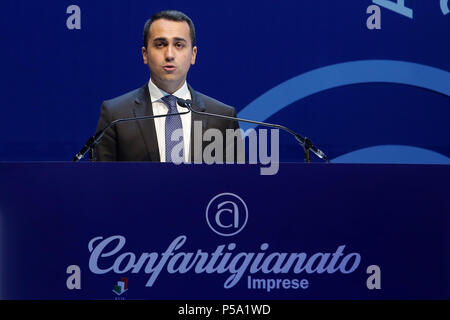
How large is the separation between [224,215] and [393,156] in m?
2.65

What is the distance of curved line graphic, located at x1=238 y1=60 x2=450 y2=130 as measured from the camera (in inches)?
182

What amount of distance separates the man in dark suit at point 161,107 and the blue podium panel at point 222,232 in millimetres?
1253

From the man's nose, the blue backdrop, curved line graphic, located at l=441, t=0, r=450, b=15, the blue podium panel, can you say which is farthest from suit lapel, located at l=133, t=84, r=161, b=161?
curved line graphic, located at l=441, t=0, r=450, b=15

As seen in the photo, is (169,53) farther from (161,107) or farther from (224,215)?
(224,215)

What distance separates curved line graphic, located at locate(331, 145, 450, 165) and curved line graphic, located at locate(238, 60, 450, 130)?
1.51ft

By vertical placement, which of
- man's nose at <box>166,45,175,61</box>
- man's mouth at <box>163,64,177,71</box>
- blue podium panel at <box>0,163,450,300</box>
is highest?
man's nose at <box>166,45,175,61</box>

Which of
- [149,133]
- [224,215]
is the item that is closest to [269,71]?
[149,133]

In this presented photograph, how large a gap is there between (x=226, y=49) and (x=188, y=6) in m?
0.39

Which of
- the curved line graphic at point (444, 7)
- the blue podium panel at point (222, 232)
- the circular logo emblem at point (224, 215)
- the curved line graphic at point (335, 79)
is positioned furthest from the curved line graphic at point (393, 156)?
the circular logo emblem at point (224, 215)

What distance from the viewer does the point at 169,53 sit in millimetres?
3896

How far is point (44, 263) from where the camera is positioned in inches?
87.1

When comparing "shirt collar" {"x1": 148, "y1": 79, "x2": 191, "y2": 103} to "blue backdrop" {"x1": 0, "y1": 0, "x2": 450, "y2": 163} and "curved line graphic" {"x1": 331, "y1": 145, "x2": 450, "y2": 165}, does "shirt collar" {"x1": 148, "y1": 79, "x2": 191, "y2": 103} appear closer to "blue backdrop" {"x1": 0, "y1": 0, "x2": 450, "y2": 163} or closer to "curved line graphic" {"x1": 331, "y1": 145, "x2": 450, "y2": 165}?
"blue backdrop" {"x1": 0, "y1": 0, "x2": 450, "y2": 163}

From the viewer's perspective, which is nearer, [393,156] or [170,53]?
[170,53]
